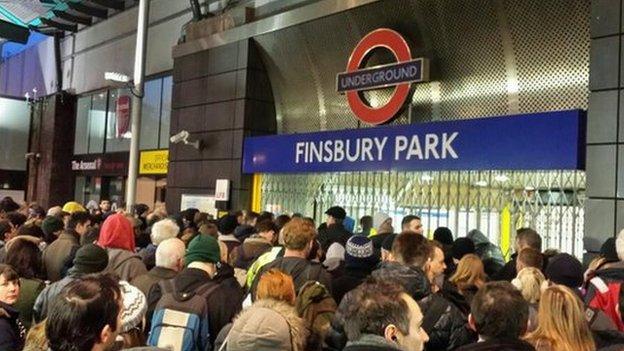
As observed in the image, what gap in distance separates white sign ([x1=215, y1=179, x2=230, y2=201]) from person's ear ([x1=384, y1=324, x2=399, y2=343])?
34.0 ft

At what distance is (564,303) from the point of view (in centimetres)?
288

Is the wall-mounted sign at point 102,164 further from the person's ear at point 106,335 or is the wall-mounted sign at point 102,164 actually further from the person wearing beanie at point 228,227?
the person's ear at point 106,335

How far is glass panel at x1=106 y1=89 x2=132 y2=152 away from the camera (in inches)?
709

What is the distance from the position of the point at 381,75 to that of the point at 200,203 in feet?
17.1

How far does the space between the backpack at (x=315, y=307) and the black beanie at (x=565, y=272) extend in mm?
1565

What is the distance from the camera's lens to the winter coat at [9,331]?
113 inches

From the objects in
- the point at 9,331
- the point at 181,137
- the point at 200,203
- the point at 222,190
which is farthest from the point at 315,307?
the point at 181,137

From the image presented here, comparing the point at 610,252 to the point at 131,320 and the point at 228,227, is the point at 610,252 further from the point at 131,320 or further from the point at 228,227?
the point at 131,320

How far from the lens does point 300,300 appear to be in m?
3.55

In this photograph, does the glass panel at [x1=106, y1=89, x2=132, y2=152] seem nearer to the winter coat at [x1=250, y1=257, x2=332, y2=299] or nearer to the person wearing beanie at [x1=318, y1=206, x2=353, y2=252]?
the person wearing beanie at [x1=318, y1=206, x2=353, y2=252]

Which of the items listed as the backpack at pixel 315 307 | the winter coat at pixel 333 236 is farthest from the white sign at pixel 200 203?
the backpack at pixel 315 307

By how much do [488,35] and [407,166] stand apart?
6.87ft

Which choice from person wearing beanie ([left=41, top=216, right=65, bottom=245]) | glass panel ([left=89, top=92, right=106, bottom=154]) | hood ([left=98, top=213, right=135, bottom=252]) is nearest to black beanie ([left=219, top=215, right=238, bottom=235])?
person wearing beanie ([left=41, top=216, right=65, bottom=245])

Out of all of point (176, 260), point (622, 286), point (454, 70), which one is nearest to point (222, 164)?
point (454, 70)
